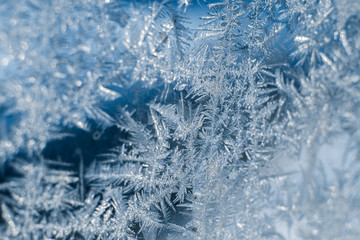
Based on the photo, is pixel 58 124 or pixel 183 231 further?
pixel 183 231

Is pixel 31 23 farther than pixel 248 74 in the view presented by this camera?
No

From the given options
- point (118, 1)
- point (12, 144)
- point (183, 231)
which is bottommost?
point (183, 231)

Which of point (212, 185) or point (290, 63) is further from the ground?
point (290, 63)

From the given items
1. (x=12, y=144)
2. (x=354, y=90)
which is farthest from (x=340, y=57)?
(x=12, y=144)

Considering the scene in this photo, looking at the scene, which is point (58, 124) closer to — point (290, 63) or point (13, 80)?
point (13, 80)

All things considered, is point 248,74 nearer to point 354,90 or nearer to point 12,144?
point 354,90

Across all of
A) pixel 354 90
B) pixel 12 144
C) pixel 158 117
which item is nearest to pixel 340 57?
pixel 354 90
